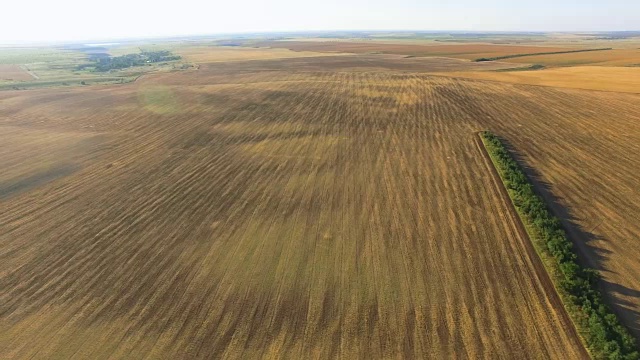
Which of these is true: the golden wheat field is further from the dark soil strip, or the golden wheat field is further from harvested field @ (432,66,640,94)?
harvested field @ (432,66,640,94)

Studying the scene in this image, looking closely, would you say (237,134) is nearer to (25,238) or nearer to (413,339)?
(25,238)

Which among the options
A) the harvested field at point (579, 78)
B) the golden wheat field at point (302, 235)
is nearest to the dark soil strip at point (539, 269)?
the golden wheat field at point (302, 235)

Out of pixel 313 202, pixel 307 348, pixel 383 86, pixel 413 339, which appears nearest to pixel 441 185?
pixel 313 202

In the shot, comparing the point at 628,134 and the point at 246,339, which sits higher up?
the point at 628,134

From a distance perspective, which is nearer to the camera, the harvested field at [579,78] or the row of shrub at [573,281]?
the row of shrub at [573,281]

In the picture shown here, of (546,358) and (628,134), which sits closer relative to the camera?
(546,358)

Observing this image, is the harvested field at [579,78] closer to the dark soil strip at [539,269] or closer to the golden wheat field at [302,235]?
the golden wheat field at [302,235]

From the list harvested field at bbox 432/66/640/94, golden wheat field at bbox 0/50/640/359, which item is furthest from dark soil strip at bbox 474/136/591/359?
harvested field at bbox 432/66/640/94
